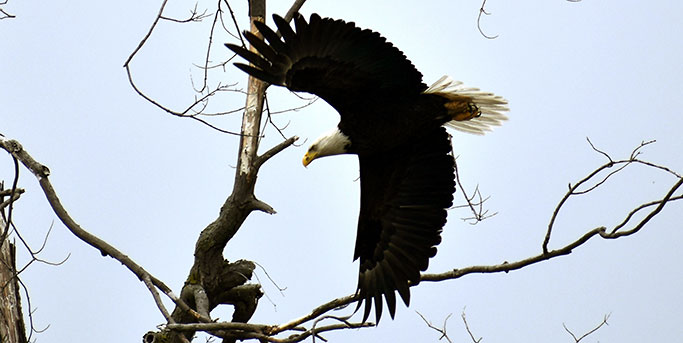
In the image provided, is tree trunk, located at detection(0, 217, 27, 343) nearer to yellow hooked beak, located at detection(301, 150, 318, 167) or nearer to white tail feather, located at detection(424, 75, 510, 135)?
yellow hooked beak, located at detection(301, 150, 318, 167)

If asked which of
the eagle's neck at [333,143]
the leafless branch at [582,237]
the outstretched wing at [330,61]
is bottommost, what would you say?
the leafless branch at [582,237]

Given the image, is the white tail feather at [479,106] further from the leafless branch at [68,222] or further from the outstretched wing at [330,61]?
the leafless branch at [68,222]

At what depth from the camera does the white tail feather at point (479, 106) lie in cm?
478

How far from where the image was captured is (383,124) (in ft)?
15.2

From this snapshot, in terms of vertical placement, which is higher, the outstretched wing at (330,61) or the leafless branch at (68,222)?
the outstretched wing at (330,61)

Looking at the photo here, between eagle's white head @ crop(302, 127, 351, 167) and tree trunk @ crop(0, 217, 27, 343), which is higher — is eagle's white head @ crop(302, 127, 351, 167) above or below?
above

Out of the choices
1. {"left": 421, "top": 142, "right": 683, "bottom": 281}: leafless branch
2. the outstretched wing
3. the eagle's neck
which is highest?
the outstretched wing

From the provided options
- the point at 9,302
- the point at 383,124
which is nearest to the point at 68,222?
the point at 9,302

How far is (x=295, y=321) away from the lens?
3986 millimetres

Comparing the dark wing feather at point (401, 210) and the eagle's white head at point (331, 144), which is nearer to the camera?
the eagle's white head at point (331, 144)

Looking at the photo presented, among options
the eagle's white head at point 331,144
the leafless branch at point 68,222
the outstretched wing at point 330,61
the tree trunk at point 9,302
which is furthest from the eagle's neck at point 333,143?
the tree trunk at point 9,302

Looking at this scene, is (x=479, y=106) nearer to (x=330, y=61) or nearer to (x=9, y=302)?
(x=330, y=61)

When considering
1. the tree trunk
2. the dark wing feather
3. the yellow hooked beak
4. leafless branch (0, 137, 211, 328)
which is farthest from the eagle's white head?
the tree trunk

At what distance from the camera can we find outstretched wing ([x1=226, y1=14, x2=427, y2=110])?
413 centimetres
